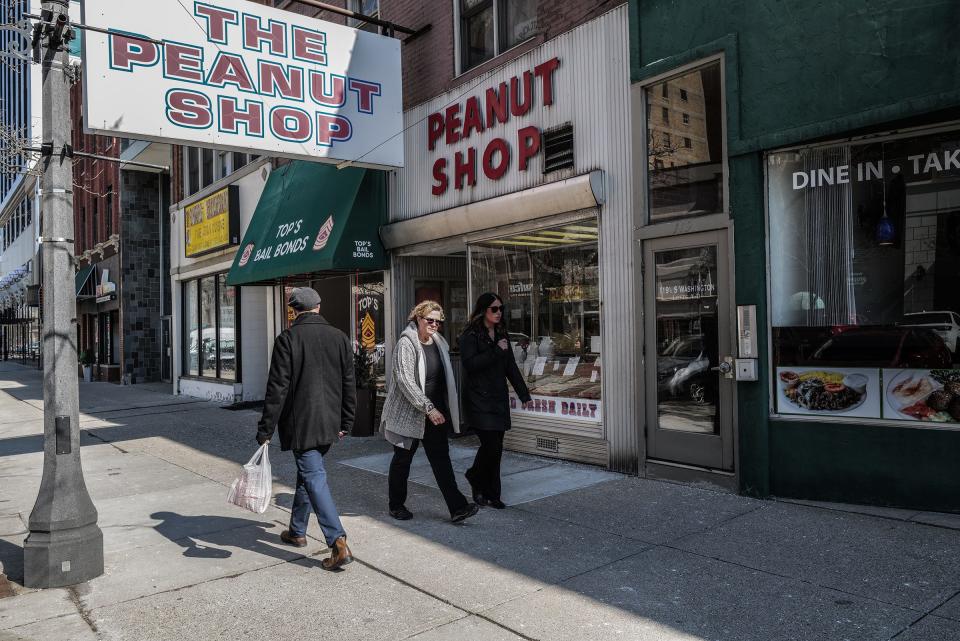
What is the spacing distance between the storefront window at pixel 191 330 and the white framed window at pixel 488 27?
1107 cm

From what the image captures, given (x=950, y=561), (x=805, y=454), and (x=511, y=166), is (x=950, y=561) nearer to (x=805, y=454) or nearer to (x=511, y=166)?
(x=805, y=454)

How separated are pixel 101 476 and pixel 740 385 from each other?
22.8ft

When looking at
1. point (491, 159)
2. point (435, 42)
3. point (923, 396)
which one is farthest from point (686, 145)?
point (435, 42)

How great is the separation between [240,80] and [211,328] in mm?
10151

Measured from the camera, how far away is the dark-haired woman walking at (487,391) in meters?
6.10

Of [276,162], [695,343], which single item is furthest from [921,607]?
[276,162]

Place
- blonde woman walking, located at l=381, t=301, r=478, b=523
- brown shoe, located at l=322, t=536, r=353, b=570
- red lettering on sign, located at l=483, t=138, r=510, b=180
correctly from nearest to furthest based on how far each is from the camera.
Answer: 1. brown shoe, located at l=322, t=536, r=353, b=570
2. blonde woman walking, located at l=381, t=301, r=478, b=523
3. red lettering on sign, located at l=483, t=138, r=510, b=180

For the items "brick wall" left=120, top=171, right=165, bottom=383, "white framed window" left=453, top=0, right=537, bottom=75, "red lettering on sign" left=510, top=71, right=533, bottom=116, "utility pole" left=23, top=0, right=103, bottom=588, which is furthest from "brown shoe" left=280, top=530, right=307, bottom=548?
"brick wall" left=120, top=171, right=165, bottom=383

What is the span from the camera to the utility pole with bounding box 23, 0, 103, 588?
184 inches

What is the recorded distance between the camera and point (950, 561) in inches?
179

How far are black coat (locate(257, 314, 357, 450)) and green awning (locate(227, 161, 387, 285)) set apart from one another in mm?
5162

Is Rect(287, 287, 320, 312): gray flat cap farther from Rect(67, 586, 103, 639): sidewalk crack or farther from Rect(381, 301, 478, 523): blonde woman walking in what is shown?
Rect(67, 586, 103, 639): sidewalk crack

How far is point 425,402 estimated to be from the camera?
218 inches

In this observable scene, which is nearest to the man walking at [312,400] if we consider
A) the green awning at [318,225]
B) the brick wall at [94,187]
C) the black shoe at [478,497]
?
the black shoe at [478,497]
